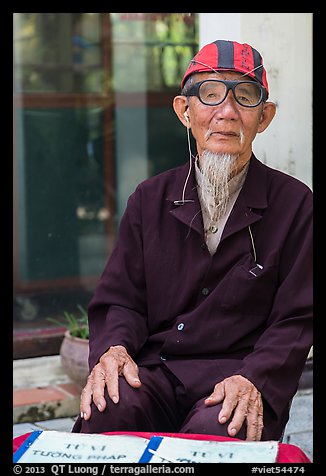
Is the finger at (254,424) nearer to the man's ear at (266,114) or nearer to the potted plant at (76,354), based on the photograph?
the man's ear at (266,114)

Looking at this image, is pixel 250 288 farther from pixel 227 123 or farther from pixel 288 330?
pixel 227 123

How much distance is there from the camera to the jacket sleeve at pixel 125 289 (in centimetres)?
259

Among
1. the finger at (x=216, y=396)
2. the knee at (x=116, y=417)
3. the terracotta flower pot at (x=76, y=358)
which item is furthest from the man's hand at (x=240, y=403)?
the terracotta flower pot at (x=76, y=358)

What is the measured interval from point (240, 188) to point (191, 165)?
8.0 inches

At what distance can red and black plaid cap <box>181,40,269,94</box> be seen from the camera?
2479 mm

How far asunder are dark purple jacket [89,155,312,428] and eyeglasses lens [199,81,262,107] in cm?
23

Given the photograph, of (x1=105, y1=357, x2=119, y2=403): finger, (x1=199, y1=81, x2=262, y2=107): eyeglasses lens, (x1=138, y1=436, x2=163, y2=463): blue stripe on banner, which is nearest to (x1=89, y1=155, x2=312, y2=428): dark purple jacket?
(x1=105, y1=357, x2=119, y2=403): finger

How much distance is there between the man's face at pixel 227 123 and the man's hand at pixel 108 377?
76 centimetres

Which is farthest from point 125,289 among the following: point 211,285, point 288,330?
point 288,330

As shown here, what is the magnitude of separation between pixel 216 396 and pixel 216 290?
36cm

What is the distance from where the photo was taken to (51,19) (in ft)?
17.4

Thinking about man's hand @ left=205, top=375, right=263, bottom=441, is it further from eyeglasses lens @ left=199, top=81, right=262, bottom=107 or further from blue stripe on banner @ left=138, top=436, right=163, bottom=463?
eyeglasses lens @ left=199, top=81, right=262, bottom=107
